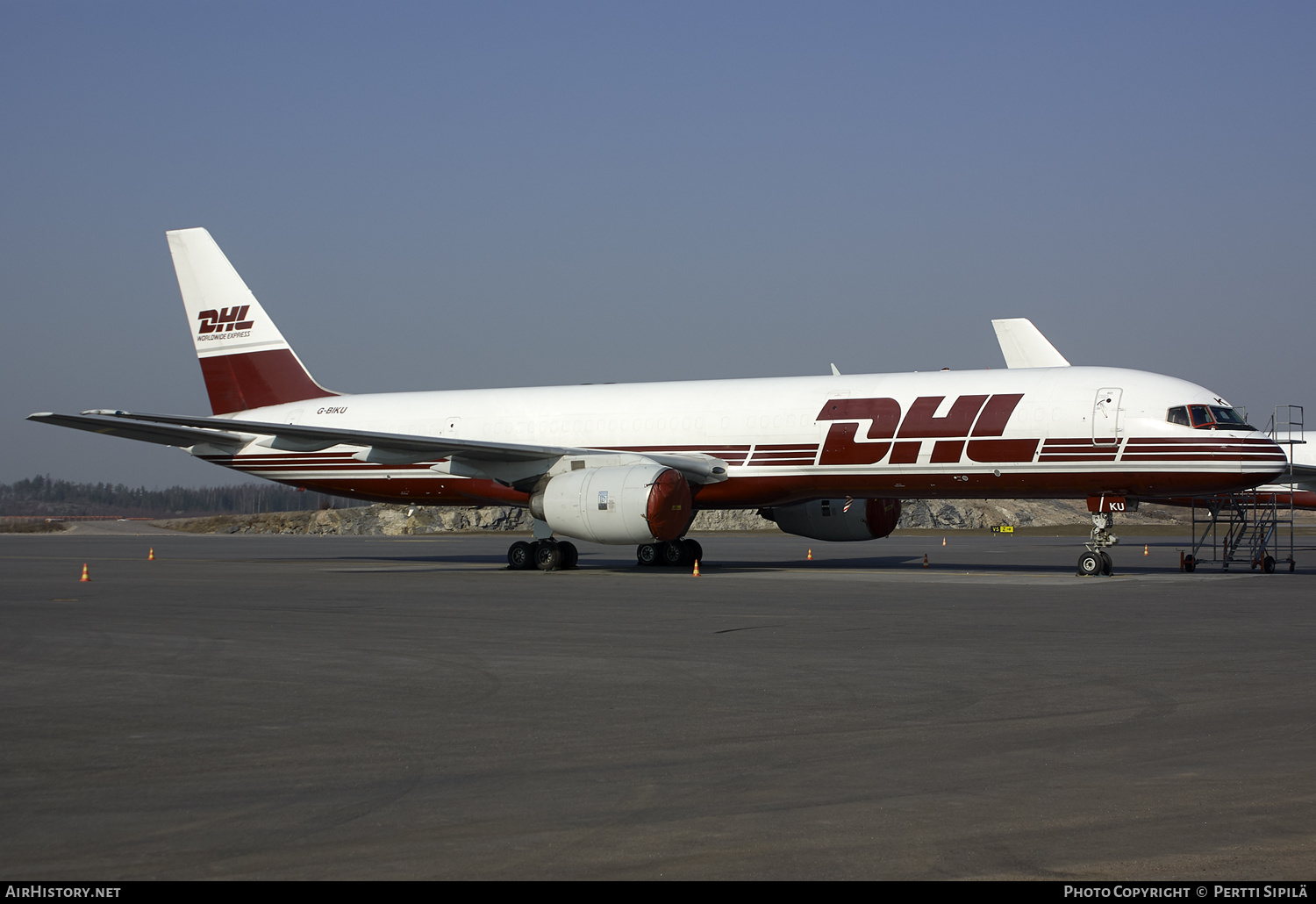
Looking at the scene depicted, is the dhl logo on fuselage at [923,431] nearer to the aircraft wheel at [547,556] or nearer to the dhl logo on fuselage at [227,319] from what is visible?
the aircraft wheel at [547,556]

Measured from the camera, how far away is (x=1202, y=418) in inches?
880

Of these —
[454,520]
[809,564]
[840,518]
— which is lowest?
[454,520]

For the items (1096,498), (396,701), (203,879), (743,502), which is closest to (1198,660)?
(396,701)

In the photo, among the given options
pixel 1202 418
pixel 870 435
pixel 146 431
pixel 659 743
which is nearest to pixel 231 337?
pixel 146 431

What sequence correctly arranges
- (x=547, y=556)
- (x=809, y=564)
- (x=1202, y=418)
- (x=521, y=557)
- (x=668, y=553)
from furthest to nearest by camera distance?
(x=809, y=564), (x=668, y=553), (x=521, y=557), (x=547, y=556), (x=1202, y=418)

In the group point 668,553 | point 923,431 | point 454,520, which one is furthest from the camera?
point 454,520

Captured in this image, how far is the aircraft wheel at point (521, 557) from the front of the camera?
25.9 metres

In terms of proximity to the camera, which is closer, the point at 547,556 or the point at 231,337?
the point at 547,556

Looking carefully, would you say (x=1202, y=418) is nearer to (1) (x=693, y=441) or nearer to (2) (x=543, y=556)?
(1) (x=693, y=441)

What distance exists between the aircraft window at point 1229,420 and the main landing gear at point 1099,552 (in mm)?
2599

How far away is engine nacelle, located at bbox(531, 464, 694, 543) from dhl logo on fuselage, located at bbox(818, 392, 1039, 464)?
340cm

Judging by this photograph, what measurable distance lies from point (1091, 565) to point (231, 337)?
2142 cm

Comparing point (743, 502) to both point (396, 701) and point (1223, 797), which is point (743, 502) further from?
point (1223, 797)
